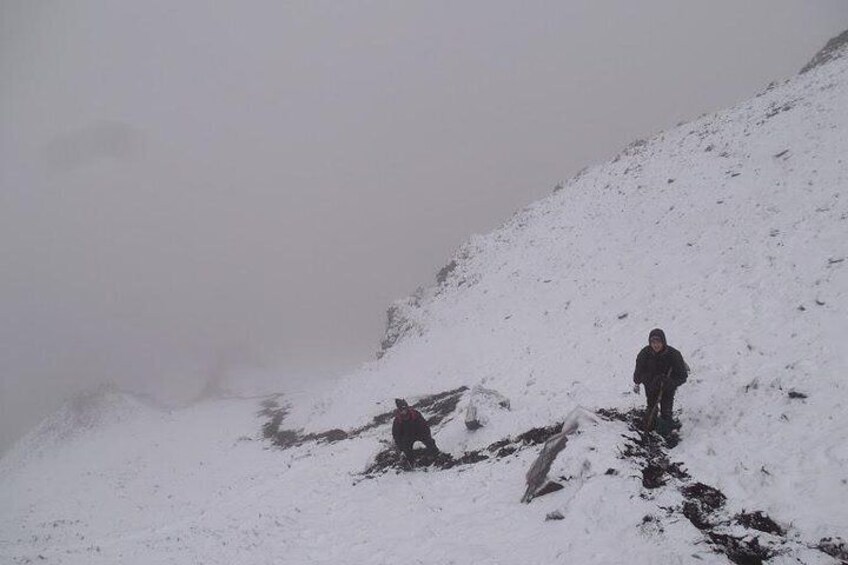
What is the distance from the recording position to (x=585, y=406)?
52.8ft

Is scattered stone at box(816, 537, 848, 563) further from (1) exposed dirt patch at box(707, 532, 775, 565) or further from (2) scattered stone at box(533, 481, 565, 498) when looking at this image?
(2) scattered stone at box(533, 481, 565, 498)

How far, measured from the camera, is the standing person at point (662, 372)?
11.4 metres

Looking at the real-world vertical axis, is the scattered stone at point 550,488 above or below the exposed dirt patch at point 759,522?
above

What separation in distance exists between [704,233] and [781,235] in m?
4.65

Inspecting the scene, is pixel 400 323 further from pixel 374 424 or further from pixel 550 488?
pixel 550 488

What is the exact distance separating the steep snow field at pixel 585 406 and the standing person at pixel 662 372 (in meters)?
0.86

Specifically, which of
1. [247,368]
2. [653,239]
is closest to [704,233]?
[653,239]

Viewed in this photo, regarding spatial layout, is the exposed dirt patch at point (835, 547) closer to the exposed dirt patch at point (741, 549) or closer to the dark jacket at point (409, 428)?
Answer: the exposed dirt patch at point (741, 549)

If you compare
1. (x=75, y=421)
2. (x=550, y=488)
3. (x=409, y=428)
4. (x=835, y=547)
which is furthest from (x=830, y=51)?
(x=75, y=421)

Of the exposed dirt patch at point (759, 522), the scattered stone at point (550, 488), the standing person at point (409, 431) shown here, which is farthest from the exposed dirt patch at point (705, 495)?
the standing person at point (409, 431)

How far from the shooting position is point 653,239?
28688 mm

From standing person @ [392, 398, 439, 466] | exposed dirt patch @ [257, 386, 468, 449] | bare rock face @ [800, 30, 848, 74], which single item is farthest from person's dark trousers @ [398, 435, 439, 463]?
bare rock face @ [800, 30, 848, 74]

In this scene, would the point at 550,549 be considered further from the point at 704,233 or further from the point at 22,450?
the point at 22,450

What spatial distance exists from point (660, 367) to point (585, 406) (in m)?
4.96
